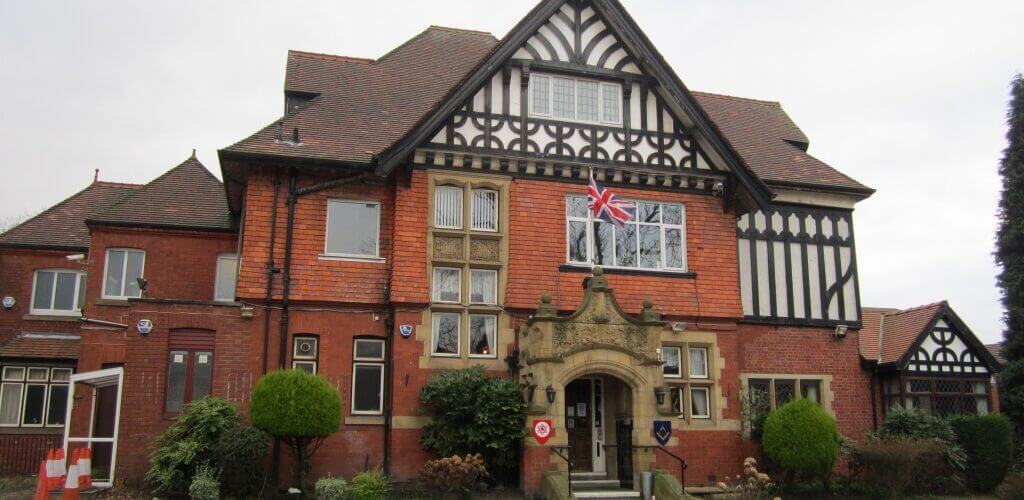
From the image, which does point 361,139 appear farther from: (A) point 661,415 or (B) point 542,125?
(A) point 661,415

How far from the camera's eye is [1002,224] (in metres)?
28.8

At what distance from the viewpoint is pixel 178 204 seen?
24609 millimetres

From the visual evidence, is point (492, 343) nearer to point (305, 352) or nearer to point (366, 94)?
point (305, 352)

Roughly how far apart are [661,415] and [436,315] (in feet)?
17.9

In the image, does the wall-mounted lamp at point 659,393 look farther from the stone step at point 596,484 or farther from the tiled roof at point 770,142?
the tiled roof at point 770,142

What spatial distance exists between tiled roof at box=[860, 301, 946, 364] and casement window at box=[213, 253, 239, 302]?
17133mm

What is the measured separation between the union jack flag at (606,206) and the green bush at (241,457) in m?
8.64

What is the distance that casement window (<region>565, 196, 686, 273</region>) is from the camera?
21016 mm

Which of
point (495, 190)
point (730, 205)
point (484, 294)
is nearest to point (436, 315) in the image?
point (484, 294)

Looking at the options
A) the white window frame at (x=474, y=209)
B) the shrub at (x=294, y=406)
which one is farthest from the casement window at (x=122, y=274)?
the white window frame at (x=474, y=209)

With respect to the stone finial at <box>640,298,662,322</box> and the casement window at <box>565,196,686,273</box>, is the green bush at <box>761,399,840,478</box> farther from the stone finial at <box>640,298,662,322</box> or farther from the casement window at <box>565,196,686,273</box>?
the casement window at <box>565,196,686,273</box>

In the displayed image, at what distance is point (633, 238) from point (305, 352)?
8213 mm

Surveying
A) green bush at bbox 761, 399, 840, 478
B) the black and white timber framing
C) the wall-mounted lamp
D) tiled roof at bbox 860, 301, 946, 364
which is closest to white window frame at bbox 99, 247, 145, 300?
the wall-mounted lamp

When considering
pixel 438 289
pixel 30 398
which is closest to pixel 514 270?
pixel 438 289
